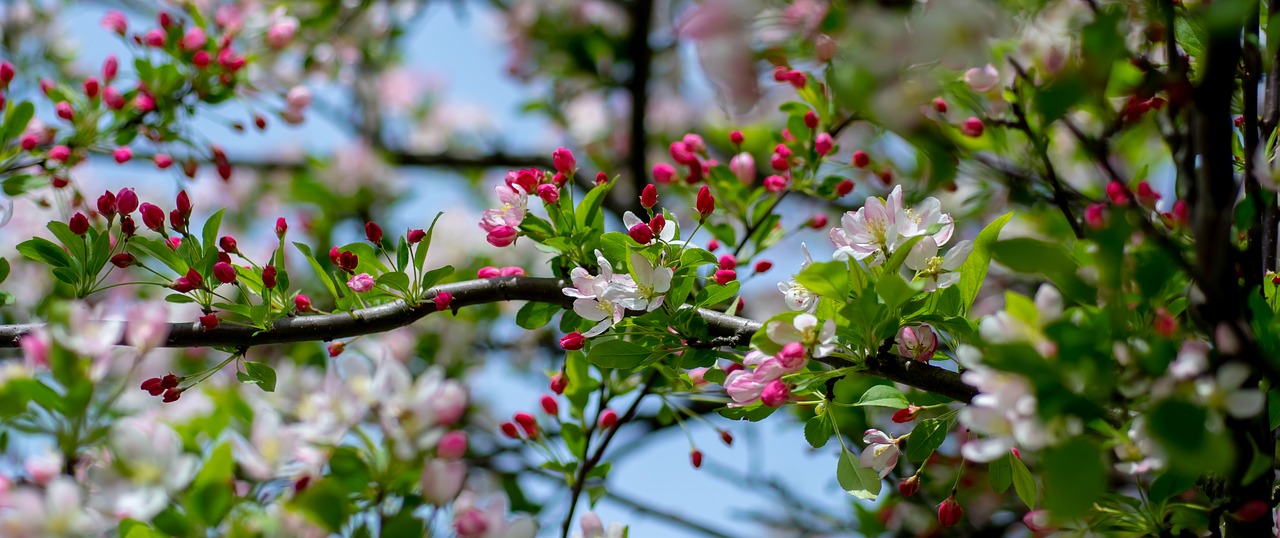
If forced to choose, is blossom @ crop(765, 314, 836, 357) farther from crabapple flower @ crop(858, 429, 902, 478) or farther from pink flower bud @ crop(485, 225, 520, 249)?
pink flower bud @ crop(485, 225, 520, 249)

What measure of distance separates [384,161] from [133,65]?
1924mm

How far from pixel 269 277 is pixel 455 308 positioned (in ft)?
0.69

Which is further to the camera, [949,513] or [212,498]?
[949,513]

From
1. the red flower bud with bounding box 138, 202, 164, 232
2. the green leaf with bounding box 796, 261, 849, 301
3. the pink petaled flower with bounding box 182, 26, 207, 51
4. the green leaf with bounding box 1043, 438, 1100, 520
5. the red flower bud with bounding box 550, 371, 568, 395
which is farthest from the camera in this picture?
the pink petaled flower with bounding box 182, 26, 207, 51

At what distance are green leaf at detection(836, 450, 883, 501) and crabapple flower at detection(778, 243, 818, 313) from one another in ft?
0.61

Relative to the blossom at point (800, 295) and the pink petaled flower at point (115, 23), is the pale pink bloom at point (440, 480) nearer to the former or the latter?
the blossom at point (800, 295)

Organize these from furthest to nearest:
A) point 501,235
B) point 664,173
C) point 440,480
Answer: point 664,173
point 501,235
point 440,480

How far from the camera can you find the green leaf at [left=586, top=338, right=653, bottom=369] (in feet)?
3.30

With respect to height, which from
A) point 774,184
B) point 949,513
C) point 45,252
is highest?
point 45,252

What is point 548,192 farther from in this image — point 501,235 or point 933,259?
point 933,259

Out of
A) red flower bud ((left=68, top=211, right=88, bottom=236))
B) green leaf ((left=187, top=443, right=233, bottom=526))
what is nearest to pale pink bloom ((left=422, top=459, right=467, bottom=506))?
green leaf ((left=187, top=443, right=233, bottom=526))

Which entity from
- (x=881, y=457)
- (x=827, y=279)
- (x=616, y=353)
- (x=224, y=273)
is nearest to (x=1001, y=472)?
(x=881, y=457)

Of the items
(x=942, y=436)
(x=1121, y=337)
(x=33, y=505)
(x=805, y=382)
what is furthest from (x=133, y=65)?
(x=1121, y=337)

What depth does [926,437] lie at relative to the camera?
1018 mm
